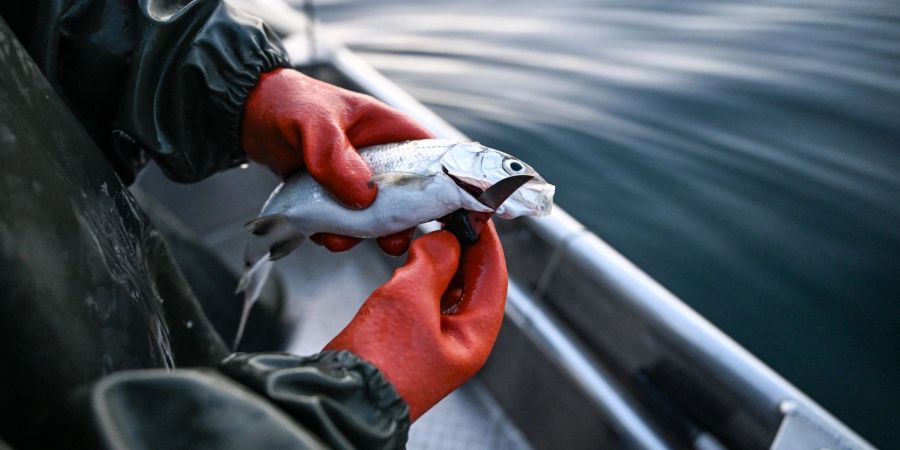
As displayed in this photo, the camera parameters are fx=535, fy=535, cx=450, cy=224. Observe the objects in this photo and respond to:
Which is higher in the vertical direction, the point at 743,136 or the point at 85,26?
the point at 85,26

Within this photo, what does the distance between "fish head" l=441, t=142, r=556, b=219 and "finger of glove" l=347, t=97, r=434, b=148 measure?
23 centimetres

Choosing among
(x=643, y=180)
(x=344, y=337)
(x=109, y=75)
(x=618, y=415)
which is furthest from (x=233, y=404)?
(x=643, y=180)

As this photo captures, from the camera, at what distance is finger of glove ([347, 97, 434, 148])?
137 centimetres

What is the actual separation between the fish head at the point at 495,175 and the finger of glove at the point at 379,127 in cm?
23

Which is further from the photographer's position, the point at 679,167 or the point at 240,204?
the point at 679,167

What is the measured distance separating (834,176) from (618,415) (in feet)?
8.22

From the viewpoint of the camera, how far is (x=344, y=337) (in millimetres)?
851

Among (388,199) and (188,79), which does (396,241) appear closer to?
(388,199)

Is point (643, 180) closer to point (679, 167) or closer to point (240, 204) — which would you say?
point (679, 167)

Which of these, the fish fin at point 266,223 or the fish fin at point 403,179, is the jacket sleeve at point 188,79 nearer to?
the fish fin at point 266,223

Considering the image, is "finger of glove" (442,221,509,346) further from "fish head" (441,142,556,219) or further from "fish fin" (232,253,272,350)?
"fish fin" (232,253,272,350)

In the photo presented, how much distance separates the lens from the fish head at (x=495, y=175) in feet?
3.72

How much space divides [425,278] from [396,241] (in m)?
0.31

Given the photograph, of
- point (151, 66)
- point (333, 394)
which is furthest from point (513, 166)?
point (151, 66)
